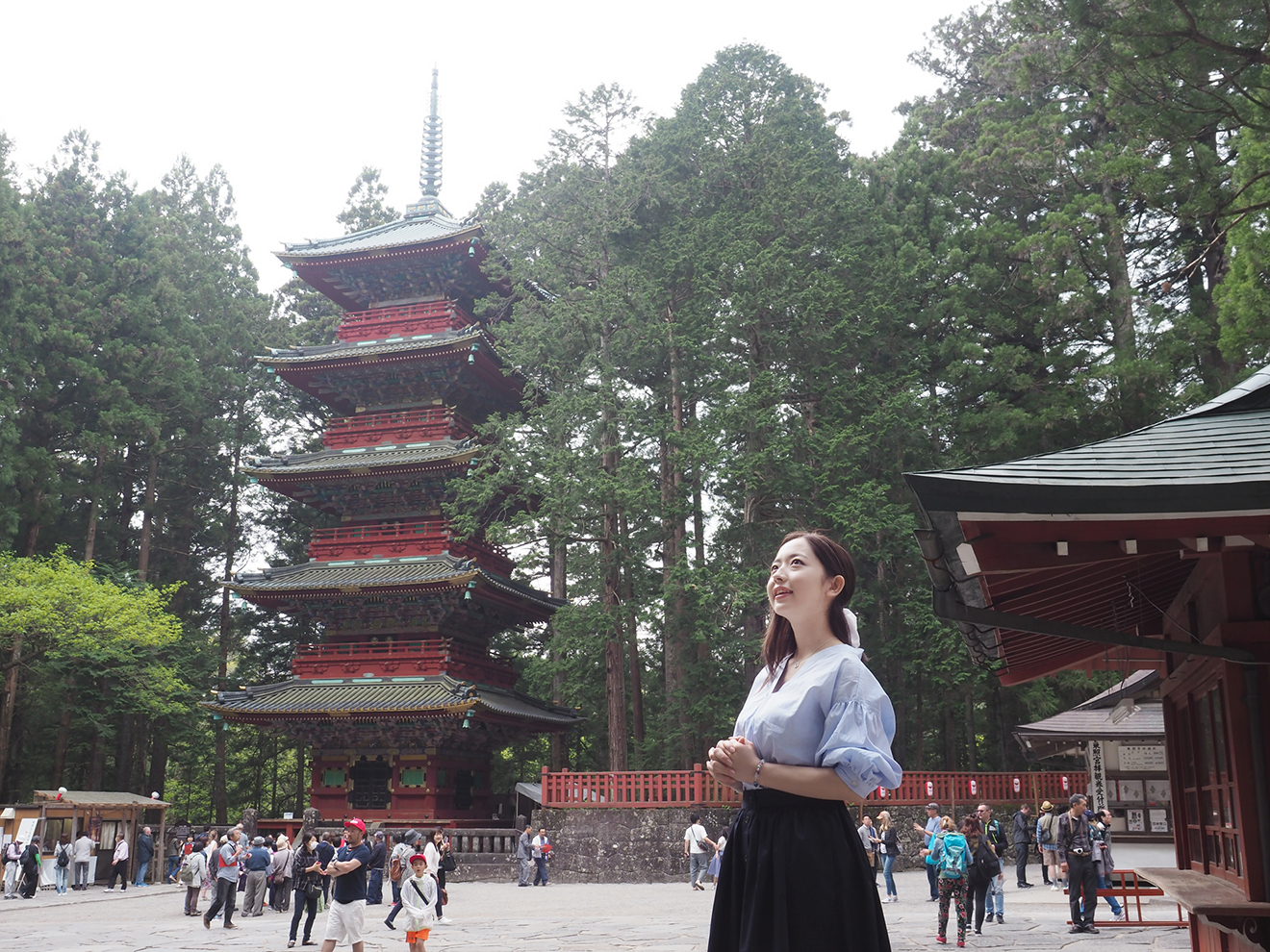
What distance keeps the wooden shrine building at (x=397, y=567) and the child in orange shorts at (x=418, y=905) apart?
43.9 feet

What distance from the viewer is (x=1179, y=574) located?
6406 millimetres

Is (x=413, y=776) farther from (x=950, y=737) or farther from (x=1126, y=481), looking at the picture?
(x=1126, y=481)

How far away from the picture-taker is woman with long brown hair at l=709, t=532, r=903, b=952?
2.59 m

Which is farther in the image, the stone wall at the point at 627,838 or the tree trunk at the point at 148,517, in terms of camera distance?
the tree trunk at the point at 148,517

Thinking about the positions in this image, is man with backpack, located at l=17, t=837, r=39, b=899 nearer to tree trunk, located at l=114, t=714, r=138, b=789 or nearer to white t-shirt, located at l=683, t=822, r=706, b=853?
tree trunk, located at l=114, t=714, r=138, b=789

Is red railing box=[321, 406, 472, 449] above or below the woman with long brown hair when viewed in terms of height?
above

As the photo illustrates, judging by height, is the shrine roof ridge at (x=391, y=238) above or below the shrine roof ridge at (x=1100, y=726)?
above

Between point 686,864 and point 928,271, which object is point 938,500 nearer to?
point 686,864

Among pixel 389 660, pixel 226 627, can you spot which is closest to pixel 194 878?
pixel 389 660

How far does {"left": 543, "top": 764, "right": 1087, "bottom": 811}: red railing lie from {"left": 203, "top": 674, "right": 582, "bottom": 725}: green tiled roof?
2.54 metres

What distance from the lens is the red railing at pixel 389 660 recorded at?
25297 mm

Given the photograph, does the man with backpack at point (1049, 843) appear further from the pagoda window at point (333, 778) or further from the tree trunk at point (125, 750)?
the tree trunk at point (125, 750)

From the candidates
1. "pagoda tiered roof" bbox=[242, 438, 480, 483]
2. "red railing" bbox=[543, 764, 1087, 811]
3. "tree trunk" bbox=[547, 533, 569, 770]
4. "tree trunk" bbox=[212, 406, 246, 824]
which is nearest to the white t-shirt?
"red railing" bbox=[543, 764, 1087, 811]

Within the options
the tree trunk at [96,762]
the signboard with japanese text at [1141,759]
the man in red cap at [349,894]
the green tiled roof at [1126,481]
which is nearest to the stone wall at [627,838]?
the signboard with japanese text at [1141,759]
